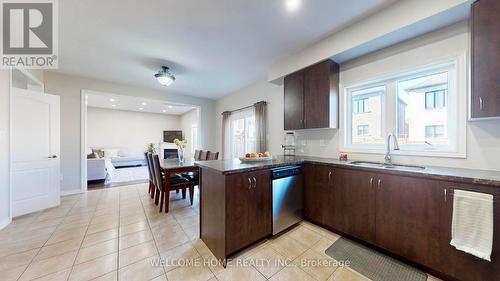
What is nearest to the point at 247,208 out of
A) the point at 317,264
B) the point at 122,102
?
the point at 317,264

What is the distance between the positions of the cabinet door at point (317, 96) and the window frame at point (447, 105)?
402mm

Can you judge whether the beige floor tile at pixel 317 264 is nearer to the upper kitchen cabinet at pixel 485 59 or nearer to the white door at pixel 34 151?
the upper kitchen cabinet at pixel 485 59

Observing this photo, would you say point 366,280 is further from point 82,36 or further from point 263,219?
point 82,36

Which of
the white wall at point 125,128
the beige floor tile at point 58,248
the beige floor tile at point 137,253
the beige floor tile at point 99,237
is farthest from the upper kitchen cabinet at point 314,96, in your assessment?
the white wall at point 125,128

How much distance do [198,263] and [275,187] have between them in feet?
3.62

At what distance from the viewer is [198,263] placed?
5.56 ft

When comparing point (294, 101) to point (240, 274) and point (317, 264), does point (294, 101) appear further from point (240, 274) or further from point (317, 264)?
point (240, 274)

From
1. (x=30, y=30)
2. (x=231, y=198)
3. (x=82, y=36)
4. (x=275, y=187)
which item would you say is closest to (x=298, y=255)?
(x=275, y=187)

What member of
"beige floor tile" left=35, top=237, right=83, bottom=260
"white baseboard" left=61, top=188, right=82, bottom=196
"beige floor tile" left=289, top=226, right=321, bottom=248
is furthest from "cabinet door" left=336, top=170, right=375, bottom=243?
"white baseboard" left=61, top=188, right=82, bottom=196

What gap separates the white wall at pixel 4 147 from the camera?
2334mm

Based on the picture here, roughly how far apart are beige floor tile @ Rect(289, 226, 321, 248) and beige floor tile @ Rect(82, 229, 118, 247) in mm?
2233

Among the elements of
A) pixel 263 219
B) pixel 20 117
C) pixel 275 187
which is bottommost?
pixel 263 219

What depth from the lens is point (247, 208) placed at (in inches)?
70.7

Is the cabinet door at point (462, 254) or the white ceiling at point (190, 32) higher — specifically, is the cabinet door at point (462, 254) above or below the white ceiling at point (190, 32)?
below
